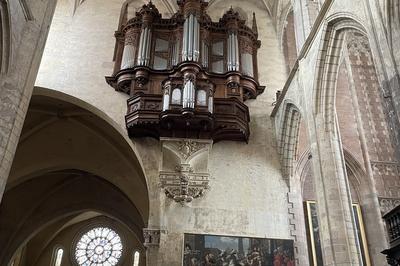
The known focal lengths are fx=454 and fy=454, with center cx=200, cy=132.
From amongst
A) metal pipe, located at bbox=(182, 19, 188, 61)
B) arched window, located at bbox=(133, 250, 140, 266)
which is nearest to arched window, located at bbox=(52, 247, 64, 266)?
arched window, located at bbox=(133, 250, 140, 266)

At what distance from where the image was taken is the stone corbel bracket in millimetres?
12625

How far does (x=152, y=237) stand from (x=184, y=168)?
2082 millimetres

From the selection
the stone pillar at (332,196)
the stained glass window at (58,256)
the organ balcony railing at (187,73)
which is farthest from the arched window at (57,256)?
the stone pillar at (332,196)

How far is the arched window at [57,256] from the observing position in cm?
2236

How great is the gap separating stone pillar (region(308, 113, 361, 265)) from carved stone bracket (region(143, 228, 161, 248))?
4.46 m

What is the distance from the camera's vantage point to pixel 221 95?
44.9 ft

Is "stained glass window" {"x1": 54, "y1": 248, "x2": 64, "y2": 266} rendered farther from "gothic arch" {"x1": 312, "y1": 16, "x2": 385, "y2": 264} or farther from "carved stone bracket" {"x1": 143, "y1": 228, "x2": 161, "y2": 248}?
"gothic arch" {"x1": 312, "y1": 16, "x2": 385, "y2": 264}

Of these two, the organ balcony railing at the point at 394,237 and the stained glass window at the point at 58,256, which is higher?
the stained glass window at the point at 58,256

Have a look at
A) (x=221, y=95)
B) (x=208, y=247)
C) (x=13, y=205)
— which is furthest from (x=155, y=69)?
(x=13, y=205)

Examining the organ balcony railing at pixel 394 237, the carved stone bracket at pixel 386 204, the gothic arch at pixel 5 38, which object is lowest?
the organ balcony railing at pixel 394 237

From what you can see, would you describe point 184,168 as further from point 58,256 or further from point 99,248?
point 58,256

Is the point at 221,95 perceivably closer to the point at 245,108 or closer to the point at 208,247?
the point at 245,108

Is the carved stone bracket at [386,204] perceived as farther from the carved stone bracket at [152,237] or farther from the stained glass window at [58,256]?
the stained glass window at [58,256]

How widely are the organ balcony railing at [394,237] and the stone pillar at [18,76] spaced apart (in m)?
6.50
